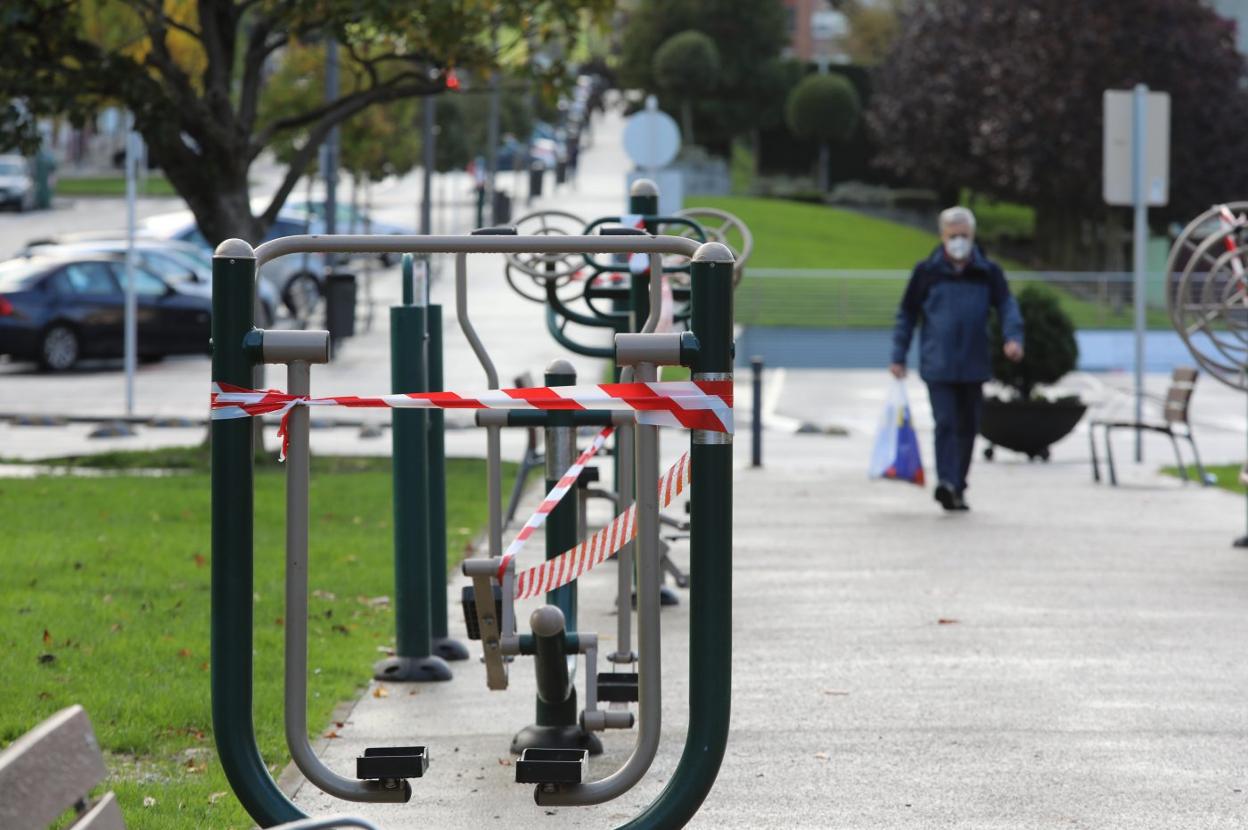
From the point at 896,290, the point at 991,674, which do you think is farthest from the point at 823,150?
the point at 991,674

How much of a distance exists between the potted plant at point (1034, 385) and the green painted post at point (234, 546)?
40.8 ft

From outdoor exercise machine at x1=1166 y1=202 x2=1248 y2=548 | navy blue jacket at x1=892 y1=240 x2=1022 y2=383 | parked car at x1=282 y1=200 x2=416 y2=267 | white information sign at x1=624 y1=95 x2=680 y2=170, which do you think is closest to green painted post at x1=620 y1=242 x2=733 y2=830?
outdoor exercise machine at x1=1166 y1=202 x2=1248 y2=548

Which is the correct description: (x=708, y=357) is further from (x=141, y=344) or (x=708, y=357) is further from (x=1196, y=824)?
(x=141, y=344)

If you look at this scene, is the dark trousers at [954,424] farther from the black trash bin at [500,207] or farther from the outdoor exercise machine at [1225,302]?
the black trash bin at [500,207]

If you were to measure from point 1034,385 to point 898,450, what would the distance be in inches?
213

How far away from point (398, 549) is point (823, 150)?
58.0 metres

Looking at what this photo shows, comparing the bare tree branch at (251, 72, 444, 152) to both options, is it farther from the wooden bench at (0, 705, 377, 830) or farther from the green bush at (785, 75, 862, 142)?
the green bush at (785, 75, 862, 142)

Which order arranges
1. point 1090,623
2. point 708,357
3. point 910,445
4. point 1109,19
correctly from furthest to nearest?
point 1109,19 → point 910,445 → point 1090,623 → point 708,357

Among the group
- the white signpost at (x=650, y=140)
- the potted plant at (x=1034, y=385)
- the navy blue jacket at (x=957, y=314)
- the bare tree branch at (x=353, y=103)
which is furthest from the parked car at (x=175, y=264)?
the navy blue jacket at (x=957, y=314)

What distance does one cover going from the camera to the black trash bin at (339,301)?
2127cm

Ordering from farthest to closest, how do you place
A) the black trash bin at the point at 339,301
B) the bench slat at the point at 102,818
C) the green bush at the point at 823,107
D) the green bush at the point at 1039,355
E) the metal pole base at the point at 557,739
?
the green bush at the point at 823,107 → the black trash bin at the point at 339,301 → the green bush at the point at 1039,355 → the metal pole base at the point at 557,739 → the bench slat at the point at 102,818

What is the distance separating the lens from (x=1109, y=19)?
46.1m

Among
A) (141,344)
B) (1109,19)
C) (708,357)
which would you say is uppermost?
(1109,19)

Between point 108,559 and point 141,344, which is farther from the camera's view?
point 141,344
